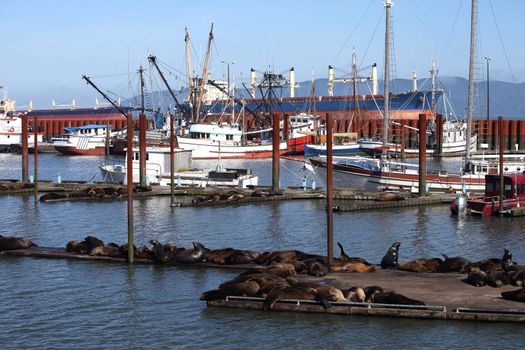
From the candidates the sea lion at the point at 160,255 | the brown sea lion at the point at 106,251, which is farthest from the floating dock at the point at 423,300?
the brown sea lion at the point at 106,251

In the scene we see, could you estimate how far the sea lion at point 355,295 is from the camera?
928 inches

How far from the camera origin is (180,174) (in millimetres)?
59312

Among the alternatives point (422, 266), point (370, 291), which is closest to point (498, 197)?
point (422, 266)

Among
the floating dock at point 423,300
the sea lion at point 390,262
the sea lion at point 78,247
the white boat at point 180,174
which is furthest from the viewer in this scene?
the white boat at point 180,174

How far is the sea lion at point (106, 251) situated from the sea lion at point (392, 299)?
1105cm

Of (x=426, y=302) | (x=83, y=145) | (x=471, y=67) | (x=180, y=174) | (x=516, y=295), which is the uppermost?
(x=471, y=67)

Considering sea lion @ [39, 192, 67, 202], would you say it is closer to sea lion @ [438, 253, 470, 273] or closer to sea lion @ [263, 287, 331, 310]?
sea lion @ [438, 253, 470, 273]

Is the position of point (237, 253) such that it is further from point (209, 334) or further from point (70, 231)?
point (70, 231)

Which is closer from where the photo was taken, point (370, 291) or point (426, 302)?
point (426, 302)

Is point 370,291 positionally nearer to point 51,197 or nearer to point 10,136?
point 51,197

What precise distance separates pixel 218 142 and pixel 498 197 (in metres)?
51.4

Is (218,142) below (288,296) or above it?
above

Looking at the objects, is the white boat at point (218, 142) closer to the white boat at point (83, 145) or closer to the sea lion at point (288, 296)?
the white boat at point (83, 145)

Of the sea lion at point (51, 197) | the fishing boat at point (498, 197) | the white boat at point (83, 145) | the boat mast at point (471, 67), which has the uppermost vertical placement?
the boat mast at point (471, 67)
